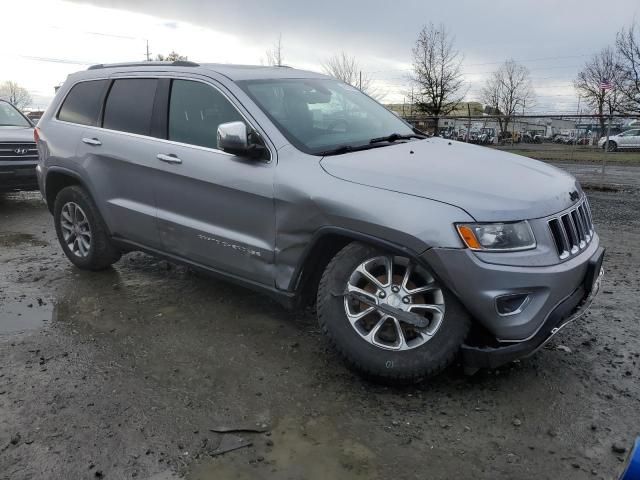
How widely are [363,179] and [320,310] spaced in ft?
2.64

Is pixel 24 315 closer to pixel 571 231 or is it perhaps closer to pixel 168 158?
pixel 168 158

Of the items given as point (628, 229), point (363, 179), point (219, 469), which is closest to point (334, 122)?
point (363, 179)

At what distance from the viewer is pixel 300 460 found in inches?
105

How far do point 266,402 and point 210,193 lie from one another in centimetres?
147

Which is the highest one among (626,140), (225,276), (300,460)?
(626,140)

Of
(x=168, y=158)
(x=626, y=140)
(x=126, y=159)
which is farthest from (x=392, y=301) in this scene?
(x=626, y=140)

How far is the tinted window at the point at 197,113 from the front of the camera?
12.9 feet

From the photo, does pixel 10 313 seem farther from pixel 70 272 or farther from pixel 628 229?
pixel 628 229

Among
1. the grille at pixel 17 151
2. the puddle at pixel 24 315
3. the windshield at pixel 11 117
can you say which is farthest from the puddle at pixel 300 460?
the windshield at pixel 11 117

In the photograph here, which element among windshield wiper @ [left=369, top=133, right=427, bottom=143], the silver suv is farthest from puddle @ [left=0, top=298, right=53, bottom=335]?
windshield wiper @ [left=369, top=133, right=427, bottom=143]

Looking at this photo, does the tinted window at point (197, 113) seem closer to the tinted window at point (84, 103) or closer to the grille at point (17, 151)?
the tinted window at point (84, 103)

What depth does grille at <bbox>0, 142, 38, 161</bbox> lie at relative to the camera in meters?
8.51

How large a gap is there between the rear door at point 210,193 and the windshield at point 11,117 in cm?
683

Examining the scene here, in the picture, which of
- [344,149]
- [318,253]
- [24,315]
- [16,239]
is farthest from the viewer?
[16,239]
